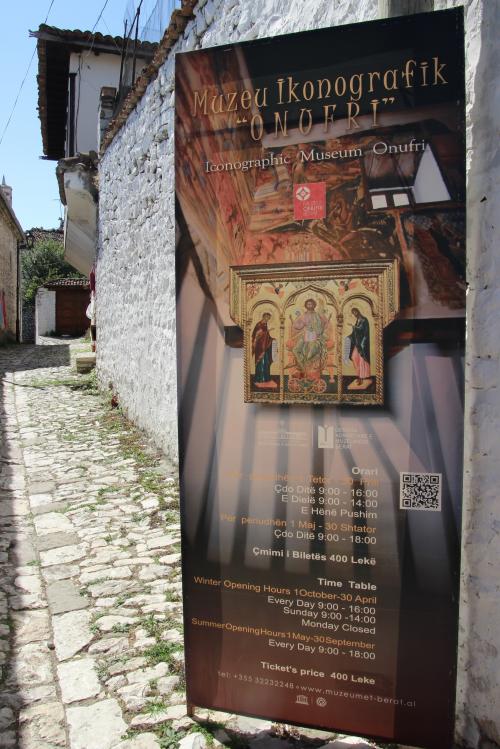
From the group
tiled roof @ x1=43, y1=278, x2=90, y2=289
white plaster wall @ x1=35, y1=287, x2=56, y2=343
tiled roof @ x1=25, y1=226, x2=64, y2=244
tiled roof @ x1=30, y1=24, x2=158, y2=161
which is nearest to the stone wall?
tiled roof @ x1=30, y1=24, x2=158, y2=161

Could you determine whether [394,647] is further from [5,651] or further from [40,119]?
[40,119]

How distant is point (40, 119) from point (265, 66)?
16379 mm

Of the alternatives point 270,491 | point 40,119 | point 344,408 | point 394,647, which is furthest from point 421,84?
point 40,119

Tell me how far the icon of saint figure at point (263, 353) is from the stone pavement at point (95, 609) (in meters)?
1.31

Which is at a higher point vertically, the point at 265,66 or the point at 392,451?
the point at 265,66

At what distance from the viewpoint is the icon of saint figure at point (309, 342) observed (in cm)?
203

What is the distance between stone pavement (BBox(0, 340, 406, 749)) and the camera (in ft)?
7.68

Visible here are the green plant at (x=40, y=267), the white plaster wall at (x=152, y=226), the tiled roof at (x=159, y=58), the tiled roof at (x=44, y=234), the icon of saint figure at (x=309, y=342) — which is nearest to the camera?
the icon of saint figure at (x=309, y=342)

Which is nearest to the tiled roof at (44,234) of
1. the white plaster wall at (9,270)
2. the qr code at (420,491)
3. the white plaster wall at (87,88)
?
the white plaster wall at (9,270)

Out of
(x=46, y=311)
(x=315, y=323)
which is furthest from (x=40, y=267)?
(x=315, y=323)

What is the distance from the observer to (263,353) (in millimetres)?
2100

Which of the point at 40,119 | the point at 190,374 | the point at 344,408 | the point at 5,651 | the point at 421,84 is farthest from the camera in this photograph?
the point at 40,119

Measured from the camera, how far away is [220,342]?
7.05 feet

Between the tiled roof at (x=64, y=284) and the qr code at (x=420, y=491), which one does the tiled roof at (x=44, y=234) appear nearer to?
the tiled roof at (x=64, y=284)
